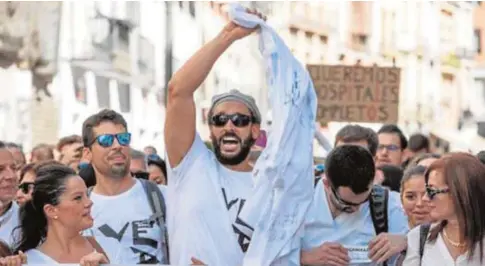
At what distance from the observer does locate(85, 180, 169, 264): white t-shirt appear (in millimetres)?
7746

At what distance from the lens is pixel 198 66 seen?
7.29 m

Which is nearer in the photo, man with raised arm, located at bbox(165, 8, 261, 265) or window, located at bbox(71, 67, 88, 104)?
man with raised arm, located at bbox(165, 8, 261, 265)

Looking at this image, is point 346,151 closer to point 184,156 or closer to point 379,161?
point 184,156

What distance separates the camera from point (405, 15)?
180 ft

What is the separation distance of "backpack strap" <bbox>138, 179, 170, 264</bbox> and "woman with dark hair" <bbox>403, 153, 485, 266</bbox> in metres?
1.30

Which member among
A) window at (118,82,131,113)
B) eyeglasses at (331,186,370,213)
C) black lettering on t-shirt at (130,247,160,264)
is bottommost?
black lettering on t-shirt at (130,247,160,264)

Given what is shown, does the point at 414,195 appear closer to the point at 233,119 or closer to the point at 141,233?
the point at 233,119

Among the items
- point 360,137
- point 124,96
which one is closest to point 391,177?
point 360,137

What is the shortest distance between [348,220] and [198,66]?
0.95m

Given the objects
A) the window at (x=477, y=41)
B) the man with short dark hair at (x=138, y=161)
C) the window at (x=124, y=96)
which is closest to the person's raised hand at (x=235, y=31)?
the man with short dark hair at (x=138, y=161)

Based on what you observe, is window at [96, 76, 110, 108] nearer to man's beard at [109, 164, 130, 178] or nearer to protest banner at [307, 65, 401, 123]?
protest banner at [307, 65, 401, 123]

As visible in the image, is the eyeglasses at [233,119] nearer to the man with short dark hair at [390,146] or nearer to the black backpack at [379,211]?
the black backpack at [379,211]

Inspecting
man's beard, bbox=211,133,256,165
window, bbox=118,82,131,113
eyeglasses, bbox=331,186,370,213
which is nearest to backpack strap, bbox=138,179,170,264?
man's beard, bbox=211,133,256,165

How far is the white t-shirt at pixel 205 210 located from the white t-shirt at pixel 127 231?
0.34m
